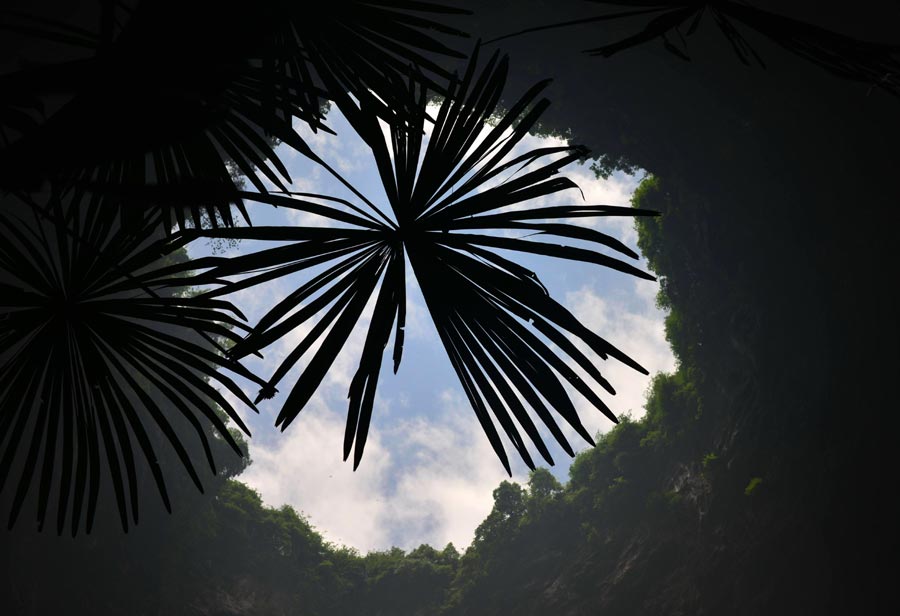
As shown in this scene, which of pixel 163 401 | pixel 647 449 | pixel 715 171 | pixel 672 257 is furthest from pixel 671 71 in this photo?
pixel 163 401

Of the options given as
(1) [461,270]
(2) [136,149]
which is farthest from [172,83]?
(1) [461,270]

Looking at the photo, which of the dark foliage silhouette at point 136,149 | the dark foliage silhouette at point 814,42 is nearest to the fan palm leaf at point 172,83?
the dark foliage silhouette at point 136,149

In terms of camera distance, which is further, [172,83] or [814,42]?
[814,42]

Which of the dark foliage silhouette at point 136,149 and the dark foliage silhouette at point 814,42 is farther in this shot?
the dark foliage silhouette at point 814,42

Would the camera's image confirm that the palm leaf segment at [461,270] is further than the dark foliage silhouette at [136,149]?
Yes

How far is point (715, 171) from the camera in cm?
1269

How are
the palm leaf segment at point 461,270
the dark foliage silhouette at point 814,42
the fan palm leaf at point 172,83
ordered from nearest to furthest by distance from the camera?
the fan palm leaf at point 172,83
the dark foliage silhouette at point 814,42
the palm leaf segment at point 461,270

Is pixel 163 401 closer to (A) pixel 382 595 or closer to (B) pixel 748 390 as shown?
(A) pixel 382 595

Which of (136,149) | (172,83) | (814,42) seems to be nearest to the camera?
(136,149)

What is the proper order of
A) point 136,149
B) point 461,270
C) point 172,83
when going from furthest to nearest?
1. point 461,270
2. point 172,83
3. point 136,149

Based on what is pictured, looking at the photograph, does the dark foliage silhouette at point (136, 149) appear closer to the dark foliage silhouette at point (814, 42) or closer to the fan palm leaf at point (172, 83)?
the fan palm leaf at point (172, 83)

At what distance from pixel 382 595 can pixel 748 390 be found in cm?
1486

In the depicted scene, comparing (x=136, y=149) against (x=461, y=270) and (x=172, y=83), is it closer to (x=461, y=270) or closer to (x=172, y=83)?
(x=172, y=83)

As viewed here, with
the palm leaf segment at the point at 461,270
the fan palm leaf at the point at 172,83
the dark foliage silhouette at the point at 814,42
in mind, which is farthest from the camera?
the palm leaf segment at the point at 461,270
